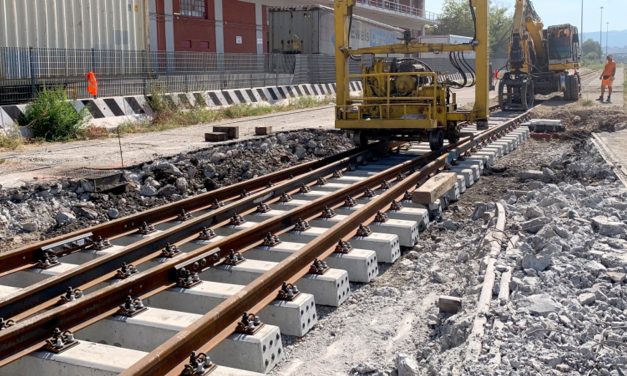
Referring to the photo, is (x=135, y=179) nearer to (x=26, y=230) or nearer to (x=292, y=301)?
(x=26, y=230)

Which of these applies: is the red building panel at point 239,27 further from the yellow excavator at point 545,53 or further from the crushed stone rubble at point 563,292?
the crushed stone rubble at point 563,292

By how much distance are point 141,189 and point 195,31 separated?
Result: 72.7ft

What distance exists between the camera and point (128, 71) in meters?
20.8

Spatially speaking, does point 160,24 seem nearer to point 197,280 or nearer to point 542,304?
point 197,280

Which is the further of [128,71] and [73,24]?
[128,71]

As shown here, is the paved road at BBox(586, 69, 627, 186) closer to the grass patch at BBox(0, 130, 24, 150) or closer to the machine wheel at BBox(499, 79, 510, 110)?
the machine wheel at BBox(499, 79, 510, 110)

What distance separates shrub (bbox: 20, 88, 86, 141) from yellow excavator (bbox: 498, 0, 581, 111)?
17034 millimetres

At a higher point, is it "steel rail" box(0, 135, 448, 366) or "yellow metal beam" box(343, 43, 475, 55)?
"yellow metal beam" box(343, 43, 475, 55)

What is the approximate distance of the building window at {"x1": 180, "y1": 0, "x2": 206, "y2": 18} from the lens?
30.5 metres

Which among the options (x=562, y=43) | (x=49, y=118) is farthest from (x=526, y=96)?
(x=49, y=118)

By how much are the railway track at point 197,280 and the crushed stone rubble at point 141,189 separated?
1239 mm

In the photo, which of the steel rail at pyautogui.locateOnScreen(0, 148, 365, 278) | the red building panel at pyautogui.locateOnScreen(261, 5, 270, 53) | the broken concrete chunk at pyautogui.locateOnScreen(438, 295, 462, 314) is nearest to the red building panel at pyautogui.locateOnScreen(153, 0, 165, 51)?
the red building panel at pyautogui.locateOnScreen(261, 5, 270, 53)

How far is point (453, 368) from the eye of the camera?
13.4 ft

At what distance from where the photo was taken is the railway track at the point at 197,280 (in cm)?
436
